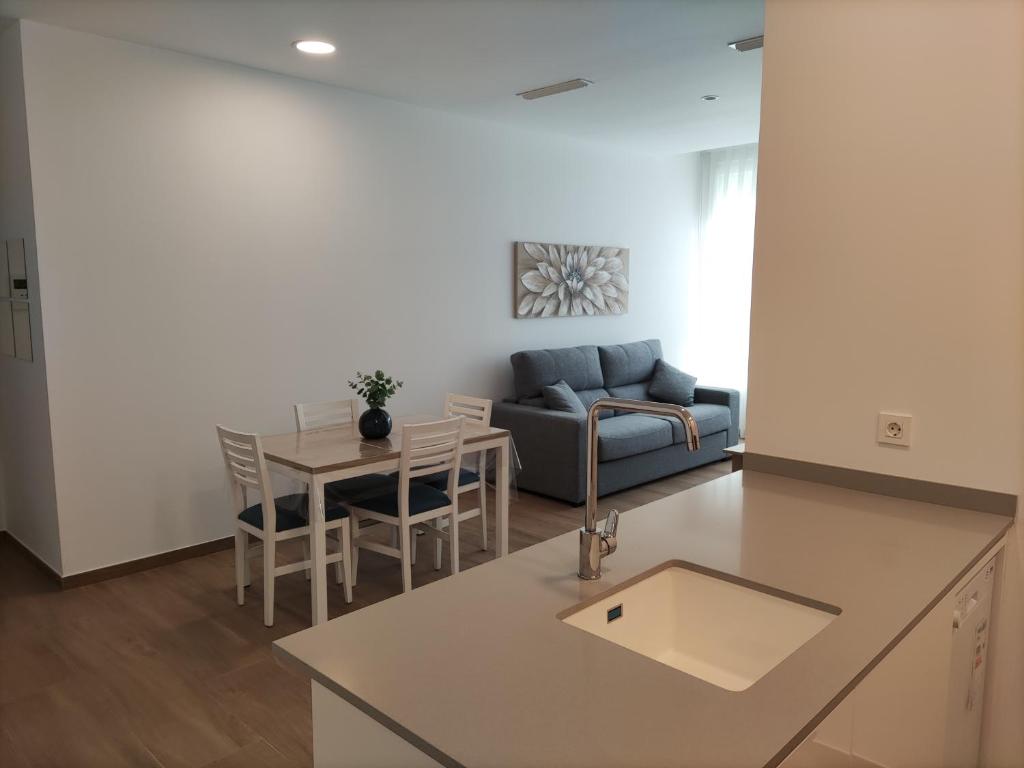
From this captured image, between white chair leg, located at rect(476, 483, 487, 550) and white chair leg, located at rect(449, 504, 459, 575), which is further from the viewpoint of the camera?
white chair leg, located at rect(476, 483, 487, 550)

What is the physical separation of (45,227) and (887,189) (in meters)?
3.41

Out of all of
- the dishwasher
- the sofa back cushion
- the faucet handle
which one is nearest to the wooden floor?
the faucet handle

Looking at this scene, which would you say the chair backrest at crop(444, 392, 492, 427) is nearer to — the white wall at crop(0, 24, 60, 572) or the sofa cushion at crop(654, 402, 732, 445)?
the sofa cushion at crop(654, 402, 732, 445)

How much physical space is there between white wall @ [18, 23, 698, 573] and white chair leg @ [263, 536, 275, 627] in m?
1.03

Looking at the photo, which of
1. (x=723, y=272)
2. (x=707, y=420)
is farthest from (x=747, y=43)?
(x=723, y=272)

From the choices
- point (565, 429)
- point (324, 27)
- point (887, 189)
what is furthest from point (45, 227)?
point (887, 189)

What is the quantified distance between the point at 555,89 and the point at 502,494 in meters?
2.29

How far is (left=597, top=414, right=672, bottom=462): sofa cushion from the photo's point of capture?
16.7 ft

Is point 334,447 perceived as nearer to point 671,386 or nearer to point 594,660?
point 594,660

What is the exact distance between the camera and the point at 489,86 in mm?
4258

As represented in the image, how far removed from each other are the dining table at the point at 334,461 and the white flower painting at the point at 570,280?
74.4 inches

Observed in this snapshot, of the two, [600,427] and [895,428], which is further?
[600,427]

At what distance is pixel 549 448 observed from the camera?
512 cm

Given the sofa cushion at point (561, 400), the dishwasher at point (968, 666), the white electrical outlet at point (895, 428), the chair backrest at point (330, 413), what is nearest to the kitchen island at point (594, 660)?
the dishwasher at point (968, 666)
